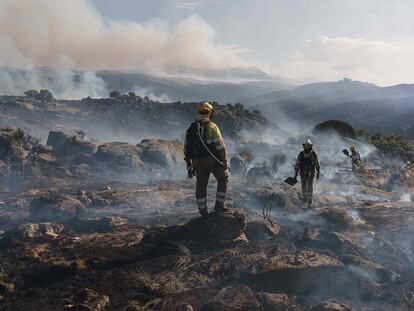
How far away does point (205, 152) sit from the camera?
240 inches

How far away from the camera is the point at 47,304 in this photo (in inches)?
174

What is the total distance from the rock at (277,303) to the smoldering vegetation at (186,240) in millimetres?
16

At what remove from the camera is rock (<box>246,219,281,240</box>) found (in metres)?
6.72

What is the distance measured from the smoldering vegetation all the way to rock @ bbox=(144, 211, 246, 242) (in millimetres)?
16

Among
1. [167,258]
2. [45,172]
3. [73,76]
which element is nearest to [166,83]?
[73,76]

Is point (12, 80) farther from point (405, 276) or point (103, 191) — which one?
point (405, 276)

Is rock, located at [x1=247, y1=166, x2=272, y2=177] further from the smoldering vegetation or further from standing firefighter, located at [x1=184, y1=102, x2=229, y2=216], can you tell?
standing firefighter, located at [x1=184, y1=102, x2=229, y2=216]

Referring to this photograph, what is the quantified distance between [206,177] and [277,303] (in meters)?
2.46

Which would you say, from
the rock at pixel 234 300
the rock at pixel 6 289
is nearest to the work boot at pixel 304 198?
the rock at pixel 234 300

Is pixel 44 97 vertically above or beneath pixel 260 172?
above

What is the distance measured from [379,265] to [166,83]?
115628 mm

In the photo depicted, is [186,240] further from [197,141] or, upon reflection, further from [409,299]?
[409,299]

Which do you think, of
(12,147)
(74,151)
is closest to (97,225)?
(74,151)

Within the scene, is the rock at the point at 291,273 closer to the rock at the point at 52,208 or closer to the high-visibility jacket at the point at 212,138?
the high-visibility jacket at the point at 212,138
